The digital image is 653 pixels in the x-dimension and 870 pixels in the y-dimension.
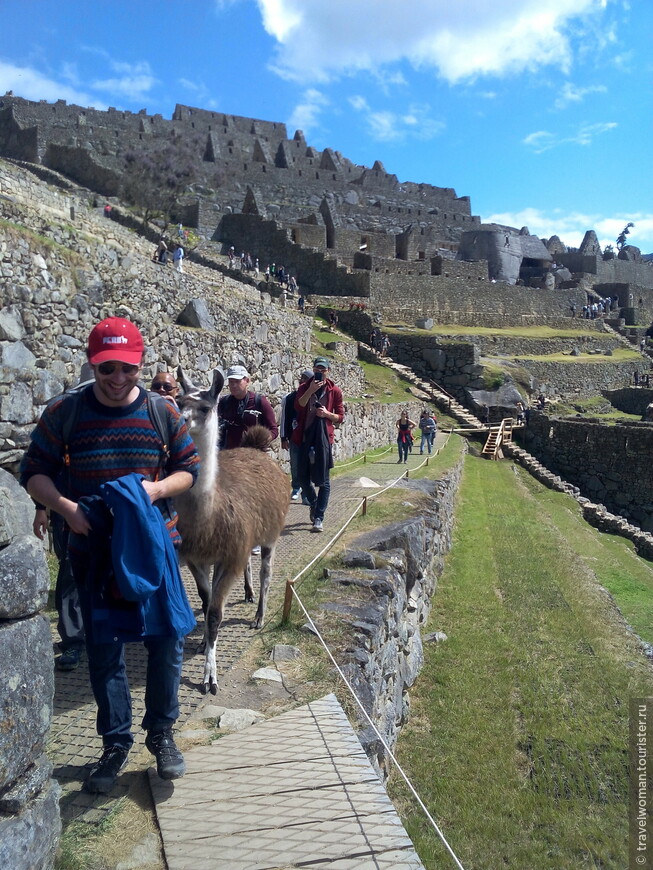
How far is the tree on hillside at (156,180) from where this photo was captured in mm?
32125

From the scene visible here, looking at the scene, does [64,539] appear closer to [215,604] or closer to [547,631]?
[215,604]

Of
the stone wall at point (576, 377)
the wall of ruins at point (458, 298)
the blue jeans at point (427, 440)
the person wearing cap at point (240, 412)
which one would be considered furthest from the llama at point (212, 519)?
the wall of ruins at point (458, 298)

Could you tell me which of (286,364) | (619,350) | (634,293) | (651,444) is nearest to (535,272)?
(634,293)

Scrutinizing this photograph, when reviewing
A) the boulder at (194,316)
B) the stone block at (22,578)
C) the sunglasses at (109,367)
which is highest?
the boulder at (194,316)

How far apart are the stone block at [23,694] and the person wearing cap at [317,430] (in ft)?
15.5

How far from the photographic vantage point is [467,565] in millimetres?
9141

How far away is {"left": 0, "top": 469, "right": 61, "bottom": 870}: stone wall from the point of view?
1.75 meters

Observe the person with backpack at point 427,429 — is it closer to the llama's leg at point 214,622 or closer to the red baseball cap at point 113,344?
the llama's leg at point 214,622

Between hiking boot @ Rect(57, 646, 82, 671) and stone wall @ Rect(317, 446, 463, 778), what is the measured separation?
1.49 metres

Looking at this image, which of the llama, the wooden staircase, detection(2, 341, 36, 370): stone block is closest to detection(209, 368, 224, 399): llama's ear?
the llama

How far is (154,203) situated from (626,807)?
34401 millimetres

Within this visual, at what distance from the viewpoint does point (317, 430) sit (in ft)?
21.8

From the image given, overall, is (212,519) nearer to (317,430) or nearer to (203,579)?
(203,579)

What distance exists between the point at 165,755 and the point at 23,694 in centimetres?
89
